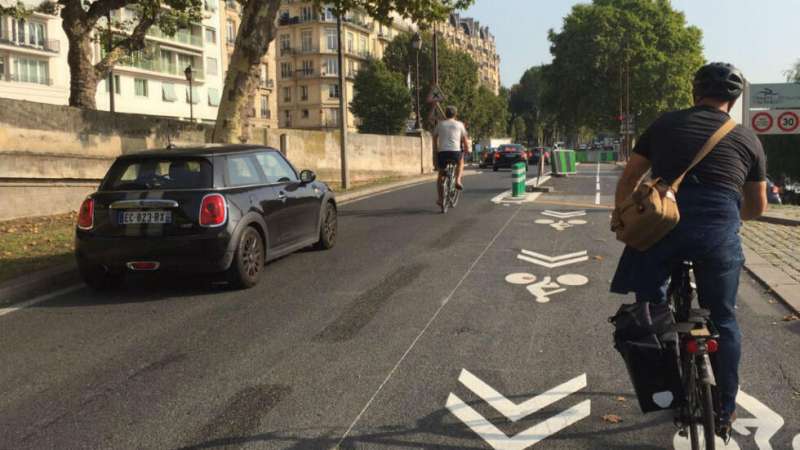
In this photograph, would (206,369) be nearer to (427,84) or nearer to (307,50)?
(427,84)

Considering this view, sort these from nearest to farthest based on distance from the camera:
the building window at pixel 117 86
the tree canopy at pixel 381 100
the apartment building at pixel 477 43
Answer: the building window at pixel 117 86 < the tree canopy at pixel 381 100 < the apartment building at pixel 477 43

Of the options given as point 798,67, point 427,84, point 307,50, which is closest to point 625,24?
point 798,67

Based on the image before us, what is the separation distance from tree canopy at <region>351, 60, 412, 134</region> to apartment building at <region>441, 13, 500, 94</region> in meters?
52.1

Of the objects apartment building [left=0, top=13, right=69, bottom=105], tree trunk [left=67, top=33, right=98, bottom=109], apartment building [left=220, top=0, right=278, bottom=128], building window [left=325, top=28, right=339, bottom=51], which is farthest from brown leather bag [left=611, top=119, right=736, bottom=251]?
building window [left=325, top=28, right=339, bottom=51]

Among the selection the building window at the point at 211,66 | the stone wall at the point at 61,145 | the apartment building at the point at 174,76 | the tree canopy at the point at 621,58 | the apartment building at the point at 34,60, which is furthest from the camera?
the building window at the point at 211,66

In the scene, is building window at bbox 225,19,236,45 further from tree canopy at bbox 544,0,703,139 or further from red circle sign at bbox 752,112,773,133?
red circle sign at bbox 752,112,773,133

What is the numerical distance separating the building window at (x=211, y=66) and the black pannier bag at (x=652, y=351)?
73758mm

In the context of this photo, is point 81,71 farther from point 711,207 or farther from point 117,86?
point 117,86

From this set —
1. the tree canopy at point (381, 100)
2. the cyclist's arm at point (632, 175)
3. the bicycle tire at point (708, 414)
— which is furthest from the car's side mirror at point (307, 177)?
the tree canopy at point (381, 100)

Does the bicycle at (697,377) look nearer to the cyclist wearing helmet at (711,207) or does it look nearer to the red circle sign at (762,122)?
the cyclist wearing helmet at (711,207)

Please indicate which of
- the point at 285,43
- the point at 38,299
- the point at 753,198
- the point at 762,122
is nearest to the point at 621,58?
the point at 285,43

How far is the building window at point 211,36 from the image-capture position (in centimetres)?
7270

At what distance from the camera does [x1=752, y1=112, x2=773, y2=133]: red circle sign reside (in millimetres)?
17922

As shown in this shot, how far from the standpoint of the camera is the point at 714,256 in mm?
3404
